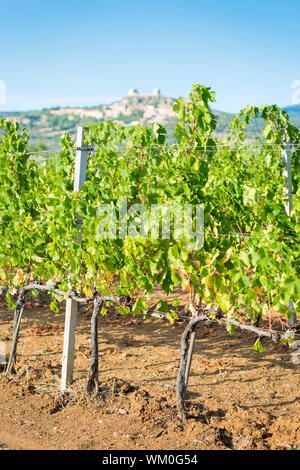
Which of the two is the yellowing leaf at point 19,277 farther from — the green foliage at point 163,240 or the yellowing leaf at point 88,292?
the yellowing leaf at point 88,292

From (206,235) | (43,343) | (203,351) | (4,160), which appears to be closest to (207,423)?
(206,235)

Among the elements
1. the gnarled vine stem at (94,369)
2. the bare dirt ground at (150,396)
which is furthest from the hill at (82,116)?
the gnarled vine stem at (94,369)

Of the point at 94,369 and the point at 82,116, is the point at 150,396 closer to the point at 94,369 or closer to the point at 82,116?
the point at 94,369

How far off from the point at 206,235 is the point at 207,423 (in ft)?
5.60

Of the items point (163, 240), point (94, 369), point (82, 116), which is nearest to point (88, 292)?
point (94, 369)

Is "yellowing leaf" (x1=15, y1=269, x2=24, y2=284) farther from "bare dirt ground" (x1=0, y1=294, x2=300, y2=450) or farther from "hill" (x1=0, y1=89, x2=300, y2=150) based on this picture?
"hill" (x1=0, y1=89, x2=300, y2=150)

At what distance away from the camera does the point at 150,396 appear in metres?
4.78

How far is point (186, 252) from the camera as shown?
4004mm

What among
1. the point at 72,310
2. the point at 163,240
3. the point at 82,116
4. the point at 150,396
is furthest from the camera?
the point at 82,116

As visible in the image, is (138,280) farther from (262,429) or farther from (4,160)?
(4,160)

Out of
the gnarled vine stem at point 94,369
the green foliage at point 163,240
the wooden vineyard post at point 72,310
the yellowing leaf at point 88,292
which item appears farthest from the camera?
the wooden vineyard post at point 72,310

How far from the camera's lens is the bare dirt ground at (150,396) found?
3979mm

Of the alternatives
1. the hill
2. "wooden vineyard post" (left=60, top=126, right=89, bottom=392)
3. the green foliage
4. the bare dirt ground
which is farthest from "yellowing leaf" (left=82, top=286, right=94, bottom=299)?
the hill

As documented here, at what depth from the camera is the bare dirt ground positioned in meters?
3.98
